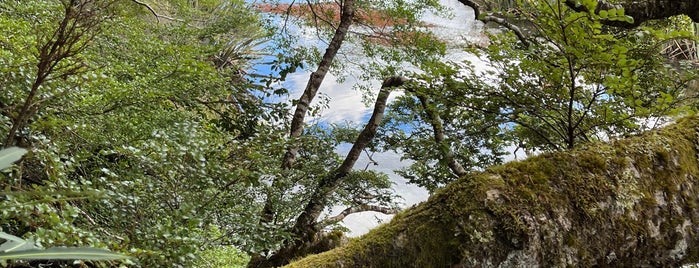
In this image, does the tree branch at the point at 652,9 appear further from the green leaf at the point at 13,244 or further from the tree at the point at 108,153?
the green leaf at the point at 13,244

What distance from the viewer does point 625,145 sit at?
0.92 meters

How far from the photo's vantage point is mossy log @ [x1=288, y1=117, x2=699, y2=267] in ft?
2.41

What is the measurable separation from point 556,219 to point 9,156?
0.70m

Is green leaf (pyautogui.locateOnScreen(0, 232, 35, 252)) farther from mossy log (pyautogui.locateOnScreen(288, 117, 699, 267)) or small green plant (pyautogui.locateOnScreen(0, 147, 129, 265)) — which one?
Result: mossy log (pyautogui.locateOnScreen(288, 117, 699, 267))

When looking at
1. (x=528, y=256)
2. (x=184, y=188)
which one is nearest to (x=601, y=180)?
(x=528, y=256)

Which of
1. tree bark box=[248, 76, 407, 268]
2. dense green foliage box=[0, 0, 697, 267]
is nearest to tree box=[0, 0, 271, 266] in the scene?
dense green foliage box=[0, 0, 697, 267]

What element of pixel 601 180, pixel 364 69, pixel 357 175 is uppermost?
pixel 364 69

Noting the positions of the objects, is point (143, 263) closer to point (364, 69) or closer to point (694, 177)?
point (694, 177)

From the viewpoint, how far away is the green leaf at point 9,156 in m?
0.31

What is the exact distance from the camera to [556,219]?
30.0 inches

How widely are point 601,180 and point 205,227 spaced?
117 centimetres

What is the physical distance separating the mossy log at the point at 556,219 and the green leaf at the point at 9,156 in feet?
1.64

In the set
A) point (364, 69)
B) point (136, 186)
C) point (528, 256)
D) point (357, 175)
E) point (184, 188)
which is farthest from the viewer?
point (364, 69)

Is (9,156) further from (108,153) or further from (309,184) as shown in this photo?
(309,184)
